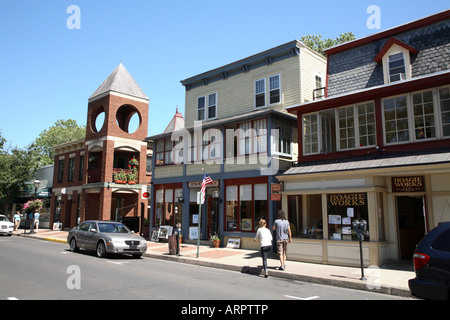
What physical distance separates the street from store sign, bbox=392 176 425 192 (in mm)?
5155

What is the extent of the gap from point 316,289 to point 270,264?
3.78 m

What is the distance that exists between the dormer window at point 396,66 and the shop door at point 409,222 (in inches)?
189

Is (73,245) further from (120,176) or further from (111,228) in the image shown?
(120,176)

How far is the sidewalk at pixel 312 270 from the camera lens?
9445 mm

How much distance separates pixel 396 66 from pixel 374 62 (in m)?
1.08

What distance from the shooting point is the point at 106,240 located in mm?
14312

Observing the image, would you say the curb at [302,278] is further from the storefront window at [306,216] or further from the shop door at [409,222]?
the shop door at [409,222]

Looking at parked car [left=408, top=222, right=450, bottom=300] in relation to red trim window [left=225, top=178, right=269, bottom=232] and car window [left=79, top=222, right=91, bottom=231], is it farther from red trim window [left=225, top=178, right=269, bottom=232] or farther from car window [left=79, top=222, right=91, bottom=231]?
car window [left=79, top=222, right=91, bottom=231]

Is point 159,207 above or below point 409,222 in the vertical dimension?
above

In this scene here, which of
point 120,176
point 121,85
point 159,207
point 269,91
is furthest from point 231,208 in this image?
point 121,85

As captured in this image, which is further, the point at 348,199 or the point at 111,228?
the point at 111,228

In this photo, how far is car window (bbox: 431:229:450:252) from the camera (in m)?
6.13

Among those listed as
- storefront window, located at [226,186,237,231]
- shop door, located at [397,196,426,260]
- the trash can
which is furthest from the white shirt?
storefront window, located at [226,186,237,231]

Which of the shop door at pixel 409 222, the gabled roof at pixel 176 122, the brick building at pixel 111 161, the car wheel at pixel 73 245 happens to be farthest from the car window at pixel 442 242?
the gabled roof at pixel 176 122
